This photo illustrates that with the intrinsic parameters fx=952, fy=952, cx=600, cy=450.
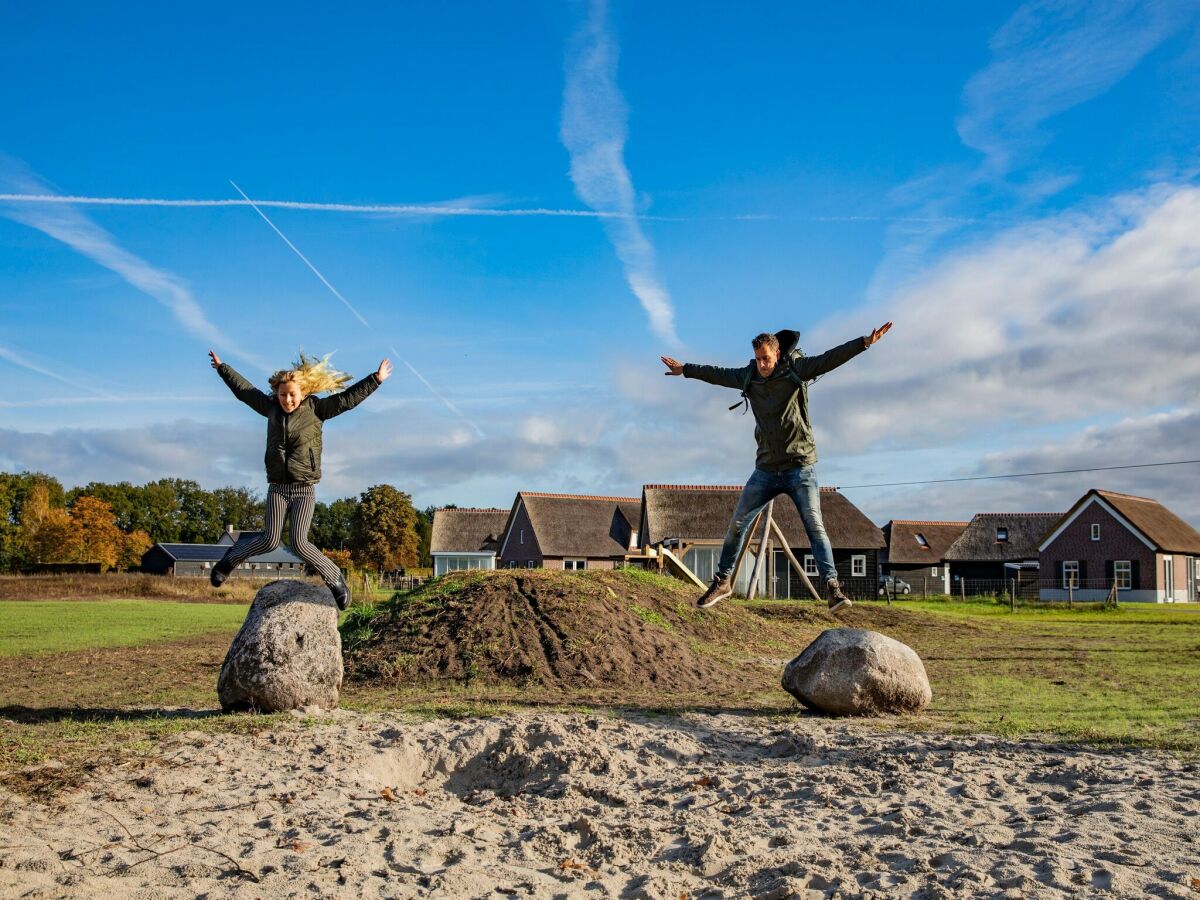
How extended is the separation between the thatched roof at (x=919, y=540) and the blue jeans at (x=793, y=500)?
191 feet

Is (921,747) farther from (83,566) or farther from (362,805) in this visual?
(83,566)

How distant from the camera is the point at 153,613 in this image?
33.4 metres

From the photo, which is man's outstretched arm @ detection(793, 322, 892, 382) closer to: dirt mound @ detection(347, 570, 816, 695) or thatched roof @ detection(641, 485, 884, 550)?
dirt mound @ detection(347, 570, 816, 695)

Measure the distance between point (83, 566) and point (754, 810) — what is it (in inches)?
3361

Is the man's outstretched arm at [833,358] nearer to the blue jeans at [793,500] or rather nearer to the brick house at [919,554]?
the blue jeans at [793,500]

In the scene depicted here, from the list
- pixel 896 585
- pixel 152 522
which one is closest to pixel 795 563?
pixel 896 585

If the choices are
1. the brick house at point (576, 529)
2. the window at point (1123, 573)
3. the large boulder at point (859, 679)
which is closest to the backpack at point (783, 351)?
the large boulder at point (859, 679)

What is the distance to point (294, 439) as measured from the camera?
375 inches

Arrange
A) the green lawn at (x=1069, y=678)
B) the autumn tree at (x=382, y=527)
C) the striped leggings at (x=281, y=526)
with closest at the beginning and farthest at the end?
the striped leggings at (x=281, y=526), the green lawn at (x=1069, y=678), the autumn tree at (x=382, y=527)

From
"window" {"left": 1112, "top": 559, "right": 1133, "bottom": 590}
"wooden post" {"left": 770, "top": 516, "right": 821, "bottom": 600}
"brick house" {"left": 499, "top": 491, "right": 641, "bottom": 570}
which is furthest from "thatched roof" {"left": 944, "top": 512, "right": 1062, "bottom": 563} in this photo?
"wooden post" {"left": 770, "top": 516, "right": 821, "bottom": 600}

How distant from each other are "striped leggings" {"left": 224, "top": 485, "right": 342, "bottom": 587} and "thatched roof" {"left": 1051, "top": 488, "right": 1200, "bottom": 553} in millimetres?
53071

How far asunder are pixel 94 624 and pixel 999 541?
56331 mm

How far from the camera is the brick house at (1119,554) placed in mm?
51688

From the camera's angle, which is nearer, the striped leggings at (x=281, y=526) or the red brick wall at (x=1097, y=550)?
the striped leggings at (x=281, y=526)
